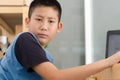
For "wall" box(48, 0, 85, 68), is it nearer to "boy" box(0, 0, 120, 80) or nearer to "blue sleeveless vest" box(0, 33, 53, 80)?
"boy" box(0, 0, 120, 80)

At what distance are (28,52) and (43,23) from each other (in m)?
0.13

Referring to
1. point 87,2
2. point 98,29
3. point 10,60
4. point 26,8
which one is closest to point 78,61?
point 98,29

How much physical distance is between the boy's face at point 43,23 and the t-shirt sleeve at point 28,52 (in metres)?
0.05

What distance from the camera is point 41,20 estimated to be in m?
0.83


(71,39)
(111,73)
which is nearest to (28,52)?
(111,73)

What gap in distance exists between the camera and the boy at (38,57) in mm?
691

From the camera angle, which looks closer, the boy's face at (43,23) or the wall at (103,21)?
the boy's face at (43,23)

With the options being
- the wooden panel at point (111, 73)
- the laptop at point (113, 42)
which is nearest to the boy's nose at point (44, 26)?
the wooden panel at point (111, 73)

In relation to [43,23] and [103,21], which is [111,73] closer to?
[43,23]

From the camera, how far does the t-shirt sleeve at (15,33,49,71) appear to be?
72cm

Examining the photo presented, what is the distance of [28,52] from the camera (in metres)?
0.73

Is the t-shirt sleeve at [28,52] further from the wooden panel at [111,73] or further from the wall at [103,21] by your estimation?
the wall at [103,21]

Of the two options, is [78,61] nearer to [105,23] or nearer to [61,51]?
[61,51]

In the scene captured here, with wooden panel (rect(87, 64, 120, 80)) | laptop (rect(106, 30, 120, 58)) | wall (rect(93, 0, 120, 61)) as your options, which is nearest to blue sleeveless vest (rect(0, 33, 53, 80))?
wooden panel (rect(87, 64, 120, 80))
